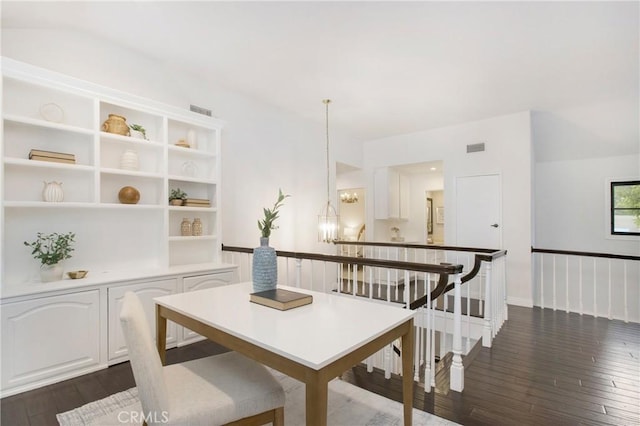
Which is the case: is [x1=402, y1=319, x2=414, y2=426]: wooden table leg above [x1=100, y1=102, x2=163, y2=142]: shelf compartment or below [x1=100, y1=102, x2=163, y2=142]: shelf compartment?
below

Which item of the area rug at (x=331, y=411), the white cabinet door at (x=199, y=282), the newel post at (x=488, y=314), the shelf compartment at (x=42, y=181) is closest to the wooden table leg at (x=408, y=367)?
the area rug at (x=331, y=411)

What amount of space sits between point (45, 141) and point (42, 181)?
1.19 ft

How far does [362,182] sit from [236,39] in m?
4.41

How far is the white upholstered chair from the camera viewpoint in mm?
1191

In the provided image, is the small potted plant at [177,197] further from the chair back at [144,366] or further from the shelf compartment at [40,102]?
the chair back at [144,366]

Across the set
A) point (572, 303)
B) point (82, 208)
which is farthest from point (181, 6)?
point (572, 303)

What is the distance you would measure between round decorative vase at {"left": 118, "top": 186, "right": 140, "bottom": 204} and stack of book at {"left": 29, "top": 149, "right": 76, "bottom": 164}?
0.48m

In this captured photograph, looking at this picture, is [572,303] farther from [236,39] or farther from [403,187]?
[236,39]

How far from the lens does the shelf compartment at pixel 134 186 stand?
10.2 feet

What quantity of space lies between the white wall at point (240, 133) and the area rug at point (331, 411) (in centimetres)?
223

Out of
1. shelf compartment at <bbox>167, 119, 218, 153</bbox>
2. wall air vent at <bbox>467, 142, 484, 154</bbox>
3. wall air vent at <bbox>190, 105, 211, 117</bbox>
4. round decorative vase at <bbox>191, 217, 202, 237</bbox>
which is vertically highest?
wall air vent at <bbox>190, 105, 211, 117</bbox>

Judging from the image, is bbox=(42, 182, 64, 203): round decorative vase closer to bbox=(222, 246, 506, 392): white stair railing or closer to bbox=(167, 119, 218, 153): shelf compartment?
bbox=(167, 119, 218, 153): shelf compartment

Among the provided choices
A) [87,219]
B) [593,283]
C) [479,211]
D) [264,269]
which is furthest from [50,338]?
[593,283]

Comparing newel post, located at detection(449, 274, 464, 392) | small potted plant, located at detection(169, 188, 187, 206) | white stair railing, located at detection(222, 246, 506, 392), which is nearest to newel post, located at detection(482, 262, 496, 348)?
white stair railing, located at detection(222, 246, 506, 392)
